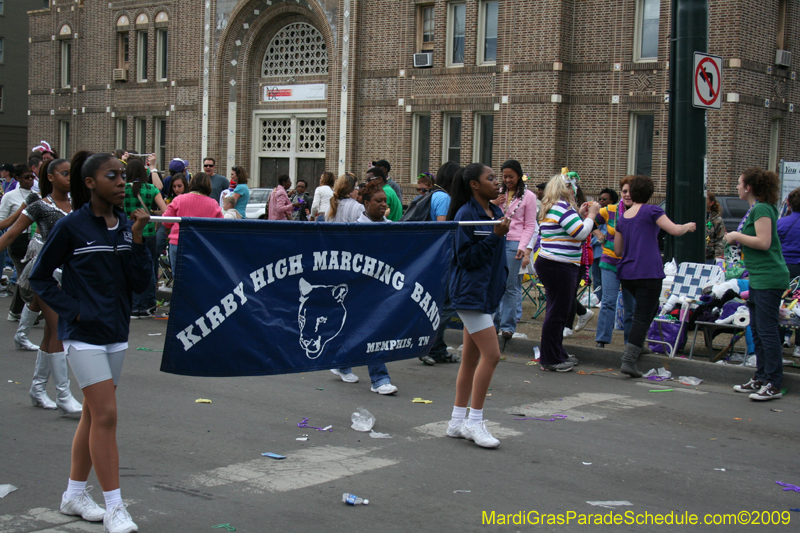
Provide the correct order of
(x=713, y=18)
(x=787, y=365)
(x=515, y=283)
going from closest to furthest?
(x=787, y=365) < (x=515, y=283) < (x=713, y=18)

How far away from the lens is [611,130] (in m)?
24.5

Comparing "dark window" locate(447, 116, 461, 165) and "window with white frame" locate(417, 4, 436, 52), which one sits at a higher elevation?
"window with white frame" locate(417, 4, 436, 52)

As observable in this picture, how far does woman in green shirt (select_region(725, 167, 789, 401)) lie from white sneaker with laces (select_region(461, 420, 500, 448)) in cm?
332

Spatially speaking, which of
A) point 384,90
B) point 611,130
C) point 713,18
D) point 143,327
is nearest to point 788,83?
point 713,18

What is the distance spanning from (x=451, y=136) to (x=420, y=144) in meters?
1.24

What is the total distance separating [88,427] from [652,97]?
72.8 ft

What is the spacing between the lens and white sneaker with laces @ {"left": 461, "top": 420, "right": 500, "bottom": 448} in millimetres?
5973

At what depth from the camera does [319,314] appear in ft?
17.8

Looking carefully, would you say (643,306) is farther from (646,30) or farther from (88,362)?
(646,30)

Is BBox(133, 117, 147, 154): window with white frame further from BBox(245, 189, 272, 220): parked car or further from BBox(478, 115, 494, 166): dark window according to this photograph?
BBox(478, 115, 494, 166): dark window

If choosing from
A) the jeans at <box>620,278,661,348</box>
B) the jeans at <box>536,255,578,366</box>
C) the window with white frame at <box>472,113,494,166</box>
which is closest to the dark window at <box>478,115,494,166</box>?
the window with white frame at <box>472,113,494,166</box>

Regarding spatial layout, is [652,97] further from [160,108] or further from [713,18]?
[160,108]

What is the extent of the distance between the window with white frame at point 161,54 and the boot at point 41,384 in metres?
31.0

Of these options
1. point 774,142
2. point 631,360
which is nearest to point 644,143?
point 774,142
